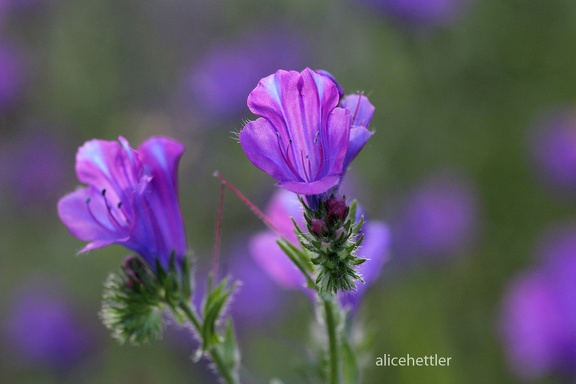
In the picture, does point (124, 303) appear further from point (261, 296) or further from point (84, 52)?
point (84, 52)

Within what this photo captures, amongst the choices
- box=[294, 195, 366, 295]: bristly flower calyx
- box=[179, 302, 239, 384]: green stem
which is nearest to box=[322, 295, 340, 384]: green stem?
box=[294, 195, 366, 295]: bristly flower calyx

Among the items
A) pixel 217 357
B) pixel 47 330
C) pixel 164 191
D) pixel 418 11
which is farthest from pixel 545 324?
pixel 47 330

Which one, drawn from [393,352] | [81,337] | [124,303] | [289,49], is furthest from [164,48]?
[124,303]

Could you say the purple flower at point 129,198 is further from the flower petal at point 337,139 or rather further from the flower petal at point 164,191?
the flower petal at point 337,139

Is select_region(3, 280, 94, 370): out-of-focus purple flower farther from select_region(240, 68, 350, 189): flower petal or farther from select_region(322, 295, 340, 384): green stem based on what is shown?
select_region(240, 68, 350, 189): flower petal

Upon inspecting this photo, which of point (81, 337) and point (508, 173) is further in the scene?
point (508, 173)

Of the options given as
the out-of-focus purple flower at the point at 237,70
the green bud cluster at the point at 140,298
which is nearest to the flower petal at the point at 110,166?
the green bud cluster at the point at 140,298
